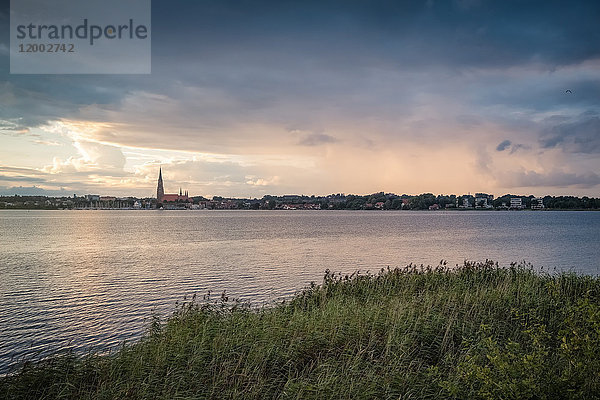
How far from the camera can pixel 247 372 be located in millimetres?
10203

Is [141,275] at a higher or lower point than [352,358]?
lower

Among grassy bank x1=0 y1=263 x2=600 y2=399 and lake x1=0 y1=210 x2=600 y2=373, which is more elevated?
grassy bank x1=0 y1=263 x2=600 y2=399

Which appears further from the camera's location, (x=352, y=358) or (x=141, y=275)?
(x=141, y=275)

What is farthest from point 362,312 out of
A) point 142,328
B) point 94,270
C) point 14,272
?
point 14,272

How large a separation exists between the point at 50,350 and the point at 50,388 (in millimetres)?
7523

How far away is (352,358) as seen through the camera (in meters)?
11.2

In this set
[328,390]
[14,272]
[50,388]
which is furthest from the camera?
[14,272]

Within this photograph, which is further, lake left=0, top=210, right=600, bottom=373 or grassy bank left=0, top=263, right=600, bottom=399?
lake left=0, top=210, right=600, bottom=373

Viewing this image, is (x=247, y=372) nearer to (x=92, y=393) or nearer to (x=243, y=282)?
(x=92, y=393)

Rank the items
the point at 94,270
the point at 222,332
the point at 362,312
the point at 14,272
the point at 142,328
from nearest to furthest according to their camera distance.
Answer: the point at 222,332 < the point at 362,312 < the point at 142,328 < the point at 14,272 < the point at 94,270

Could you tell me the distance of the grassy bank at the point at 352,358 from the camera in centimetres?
786

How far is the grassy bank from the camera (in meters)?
7.86

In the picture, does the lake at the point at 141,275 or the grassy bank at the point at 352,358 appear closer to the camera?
the grassy bank at the point at 352,358

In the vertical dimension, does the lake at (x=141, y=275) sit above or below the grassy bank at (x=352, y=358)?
below
